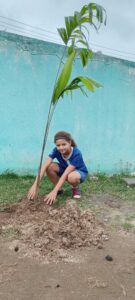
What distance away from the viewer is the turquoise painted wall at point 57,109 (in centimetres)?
550

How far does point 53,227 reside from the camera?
3.31 metres

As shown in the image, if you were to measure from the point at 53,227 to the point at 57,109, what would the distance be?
9.46ft

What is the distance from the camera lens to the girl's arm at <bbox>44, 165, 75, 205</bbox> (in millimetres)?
3928

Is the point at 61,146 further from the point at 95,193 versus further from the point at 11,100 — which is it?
the point at 11,100

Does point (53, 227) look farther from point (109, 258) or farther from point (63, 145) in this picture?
point (63, 145)

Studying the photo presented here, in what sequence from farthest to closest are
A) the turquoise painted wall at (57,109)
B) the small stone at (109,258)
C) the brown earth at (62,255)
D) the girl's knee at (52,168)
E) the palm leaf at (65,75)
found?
the turquoise painted wall at (57,109) → the girl's knee at (52,168) → the palm leaf at (65,75) → the small stone at (109,258) → the brown earth at (62,255)

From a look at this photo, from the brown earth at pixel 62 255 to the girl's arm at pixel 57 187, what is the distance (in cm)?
9

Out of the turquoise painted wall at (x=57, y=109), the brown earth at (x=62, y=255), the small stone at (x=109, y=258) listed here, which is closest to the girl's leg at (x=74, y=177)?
the brown earth at (x=62, y=255)

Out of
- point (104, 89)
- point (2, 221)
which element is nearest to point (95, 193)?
point (2, 221)

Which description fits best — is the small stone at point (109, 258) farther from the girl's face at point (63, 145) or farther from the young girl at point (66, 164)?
the girl's face at point (63, 145)

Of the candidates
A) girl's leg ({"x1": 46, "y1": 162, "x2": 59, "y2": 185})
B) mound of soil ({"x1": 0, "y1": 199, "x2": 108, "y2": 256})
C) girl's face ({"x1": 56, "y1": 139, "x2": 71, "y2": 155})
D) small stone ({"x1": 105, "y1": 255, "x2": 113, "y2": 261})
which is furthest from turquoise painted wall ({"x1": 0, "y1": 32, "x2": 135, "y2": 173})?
small stone ({"x1": 105, "y1": 255, "x2": 113, "y2": 261})

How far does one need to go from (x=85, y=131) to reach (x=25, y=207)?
2544 mm

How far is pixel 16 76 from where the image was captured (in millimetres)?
5520

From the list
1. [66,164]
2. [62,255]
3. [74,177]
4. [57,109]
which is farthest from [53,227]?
[57,109]
